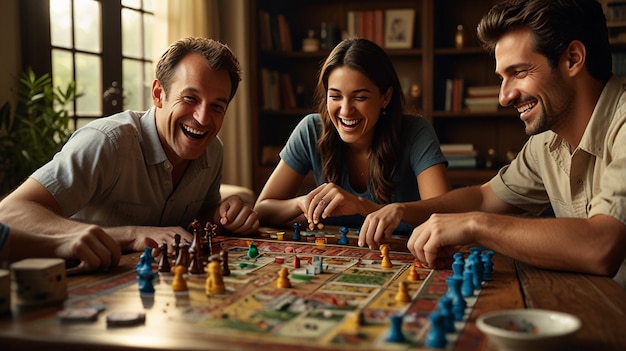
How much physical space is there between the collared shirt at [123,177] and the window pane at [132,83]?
2137 mm

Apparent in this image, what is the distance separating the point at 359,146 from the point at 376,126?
120 mm

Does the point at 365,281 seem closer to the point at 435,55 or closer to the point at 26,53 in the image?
the point at 26,53

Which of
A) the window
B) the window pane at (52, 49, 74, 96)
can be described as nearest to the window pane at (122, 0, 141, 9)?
the window

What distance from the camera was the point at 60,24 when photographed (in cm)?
400

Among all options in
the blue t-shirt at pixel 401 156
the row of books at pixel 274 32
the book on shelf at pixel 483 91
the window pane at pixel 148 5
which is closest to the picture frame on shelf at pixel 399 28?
the book on shelf at pixel 483 91

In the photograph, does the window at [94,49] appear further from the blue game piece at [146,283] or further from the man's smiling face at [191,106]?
the blue game piece at [146,283]

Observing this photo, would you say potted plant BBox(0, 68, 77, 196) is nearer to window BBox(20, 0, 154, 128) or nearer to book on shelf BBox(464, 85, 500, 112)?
window BBox(20, 0, 154, 128)

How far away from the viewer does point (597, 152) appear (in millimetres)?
1991

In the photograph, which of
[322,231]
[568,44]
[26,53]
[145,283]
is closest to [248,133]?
[26,53]

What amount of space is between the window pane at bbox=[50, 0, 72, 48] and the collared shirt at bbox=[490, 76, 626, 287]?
2.76 m

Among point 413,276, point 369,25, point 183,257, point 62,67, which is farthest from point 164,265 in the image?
point 369,25

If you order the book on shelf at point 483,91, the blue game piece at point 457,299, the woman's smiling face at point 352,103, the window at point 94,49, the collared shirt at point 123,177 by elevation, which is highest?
the window at point 94,49

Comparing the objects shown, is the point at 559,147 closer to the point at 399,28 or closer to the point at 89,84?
the point at 89,84

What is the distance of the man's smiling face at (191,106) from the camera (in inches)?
94.4
